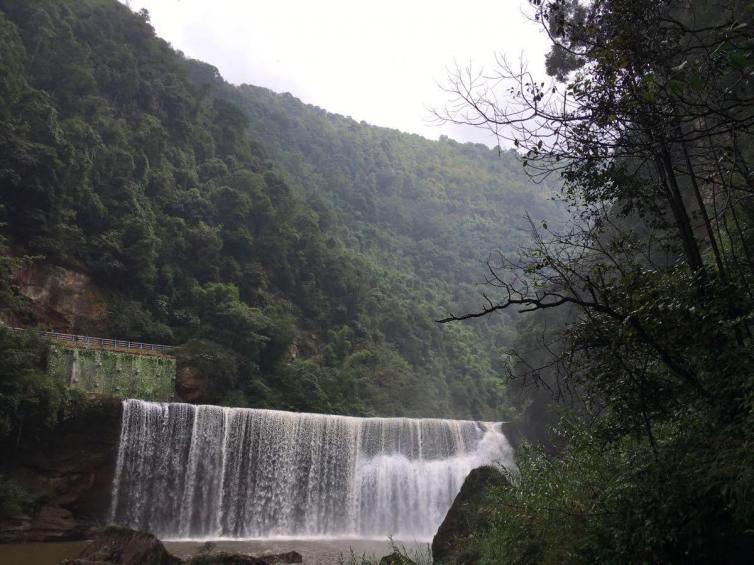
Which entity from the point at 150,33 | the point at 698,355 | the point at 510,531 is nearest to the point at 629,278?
the point at 698,355

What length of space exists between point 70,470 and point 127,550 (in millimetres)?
5738

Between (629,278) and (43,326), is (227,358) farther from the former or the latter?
(629,278)

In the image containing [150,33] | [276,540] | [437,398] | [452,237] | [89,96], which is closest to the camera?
[276,540]

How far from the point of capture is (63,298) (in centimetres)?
2020

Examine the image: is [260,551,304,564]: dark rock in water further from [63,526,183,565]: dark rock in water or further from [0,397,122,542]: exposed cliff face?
[0,397,122,542]: exposed cliff face

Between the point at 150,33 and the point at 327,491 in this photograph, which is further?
the point at 150,33

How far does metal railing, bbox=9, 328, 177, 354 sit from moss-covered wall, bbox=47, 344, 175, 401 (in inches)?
24.3

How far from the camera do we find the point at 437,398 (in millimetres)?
36156

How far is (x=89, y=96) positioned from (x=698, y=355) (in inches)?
1257

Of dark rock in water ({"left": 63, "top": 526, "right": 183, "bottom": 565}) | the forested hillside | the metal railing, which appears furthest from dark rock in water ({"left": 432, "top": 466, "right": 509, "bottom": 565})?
the forested hillside

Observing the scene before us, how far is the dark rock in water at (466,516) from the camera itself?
1012 centimetres

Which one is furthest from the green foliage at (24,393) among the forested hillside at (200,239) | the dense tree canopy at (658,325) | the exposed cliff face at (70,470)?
the dense tree canopy at (658,325)

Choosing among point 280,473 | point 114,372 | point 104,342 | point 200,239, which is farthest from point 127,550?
point 200,239

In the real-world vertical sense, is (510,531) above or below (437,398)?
below
